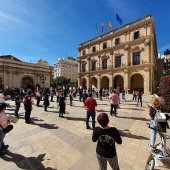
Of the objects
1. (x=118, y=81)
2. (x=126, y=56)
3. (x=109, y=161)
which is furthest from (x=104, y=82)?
(x=109, y=161)

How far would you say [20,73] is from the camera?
31.7 m

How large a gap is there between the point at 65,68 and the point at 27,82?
117 feet

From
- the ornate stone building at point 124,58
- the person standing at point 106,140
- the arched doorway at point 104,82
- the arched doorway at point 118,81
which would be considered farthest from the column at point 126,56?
the person standing at point 106,140

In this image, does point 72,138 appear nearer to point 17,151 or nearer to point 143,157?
point 17,151

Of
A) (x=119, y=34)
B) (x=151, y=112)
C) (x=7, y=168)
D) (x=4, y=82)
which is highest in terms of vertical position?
(x=119, y=34)

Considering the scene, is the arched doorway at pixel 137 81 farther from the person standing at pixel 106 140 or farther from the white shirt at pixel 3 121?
the white shirt at pixel 3 121

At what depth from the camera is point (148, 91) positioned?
819 inches

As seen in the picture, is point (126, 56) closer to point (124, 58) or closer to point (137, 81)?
point (124, 58)

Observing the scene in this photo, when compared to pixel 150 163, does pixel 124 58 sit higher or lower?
higher

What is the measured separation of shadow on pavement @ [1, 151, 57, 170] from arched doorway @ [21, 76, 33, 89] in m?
33.3

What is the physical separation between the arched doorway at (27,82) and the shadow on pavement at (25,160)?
33341 mm

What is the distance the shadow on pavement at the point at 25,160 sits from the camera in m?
2.74

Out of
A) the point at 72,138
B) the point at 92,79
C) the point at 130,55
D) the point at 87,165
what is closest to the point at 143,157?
the point at 87,165

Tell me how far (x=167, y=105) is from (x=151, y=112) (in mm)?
5106
